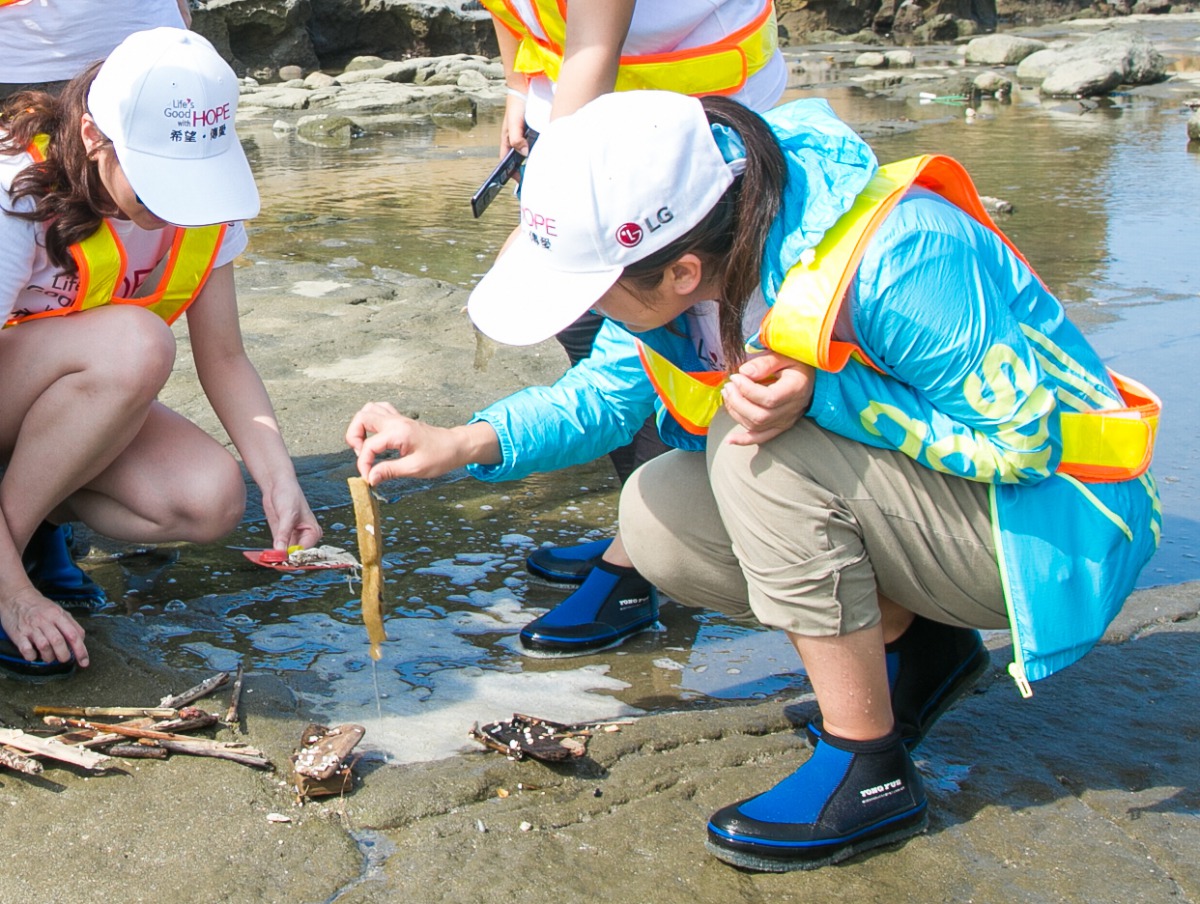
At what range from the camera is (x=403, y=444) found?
2.12 m

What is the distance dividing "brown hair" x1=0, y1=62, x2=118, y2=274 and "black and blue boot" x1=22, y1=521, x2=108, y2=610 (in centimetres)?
59

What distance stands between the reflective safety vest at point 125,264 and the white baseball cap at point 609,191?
111 cm

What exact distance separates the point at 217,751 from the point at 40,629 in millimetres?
452

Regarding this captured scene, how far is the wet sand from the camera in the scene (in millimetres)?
1884

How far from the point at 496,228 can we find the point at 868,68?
1479 centimetres

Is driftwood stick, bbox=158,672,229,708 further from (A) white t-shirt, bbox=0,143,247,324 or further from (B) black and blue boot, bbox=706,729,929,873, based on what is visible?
(B) black and blue boot, bbox=706,729,929,873

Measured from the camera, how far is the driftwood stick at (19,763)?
Result: 206cm

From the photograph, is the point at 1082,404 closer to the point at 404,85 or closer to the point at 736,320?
the point at 736,320

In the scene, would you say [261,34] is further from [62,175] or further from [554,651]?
[554,651]

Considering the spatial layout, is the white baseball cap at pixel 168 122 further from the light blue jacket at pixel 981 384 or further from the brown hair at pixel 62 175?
the light blue jacket at pixel 981 384

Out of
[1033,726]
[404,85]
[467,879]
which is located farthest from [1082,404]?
[404,85]

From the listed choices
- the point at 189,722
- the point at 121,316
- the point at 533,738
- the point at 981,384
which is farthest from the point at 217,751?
the point at 981,384

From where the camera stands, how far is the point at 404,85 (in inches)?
619

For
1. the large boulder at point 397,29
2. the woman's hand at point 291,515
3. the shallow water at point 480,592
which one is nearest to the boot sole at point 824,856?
the shallow water at point 480,592
